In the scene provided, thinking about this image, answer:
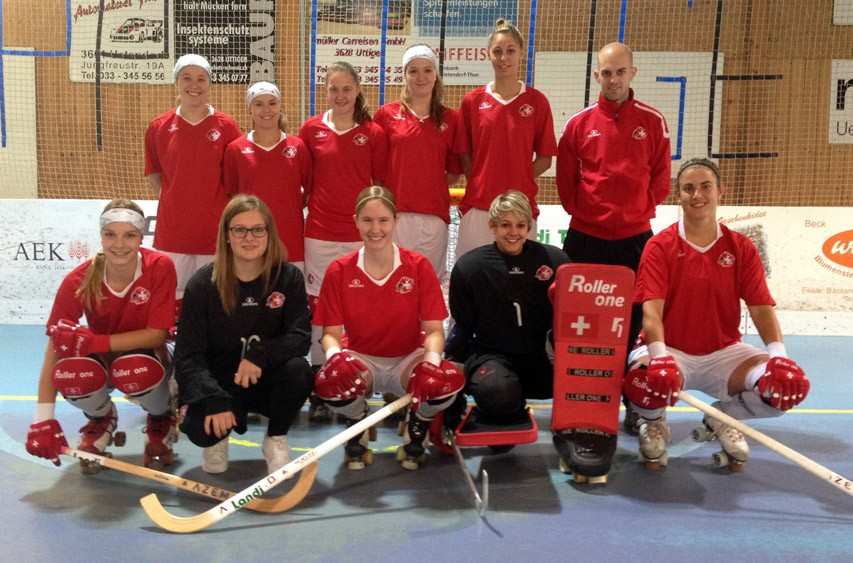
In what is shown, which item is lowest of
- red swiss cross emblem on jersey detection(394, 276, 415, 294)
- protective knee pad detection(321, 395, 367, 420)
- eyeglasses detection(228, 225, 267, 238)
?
protective knee pad detection(321, 395, 367, 420)

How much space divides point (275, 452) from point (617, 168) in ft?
6.46

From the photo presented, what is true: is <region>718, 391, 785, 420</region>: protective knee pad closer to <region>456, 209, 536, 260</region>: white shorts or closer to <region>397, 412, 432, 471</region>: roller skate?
<region>397, 412, 432, 471</region>: roller skate

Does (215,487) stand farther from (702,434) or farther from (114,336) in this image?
(702,434)

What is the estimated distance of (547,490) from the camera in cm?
288

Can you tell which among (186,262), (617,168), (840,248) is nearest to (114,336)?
(186,262)

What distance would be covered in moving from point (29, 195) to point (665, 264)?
607 centimetres

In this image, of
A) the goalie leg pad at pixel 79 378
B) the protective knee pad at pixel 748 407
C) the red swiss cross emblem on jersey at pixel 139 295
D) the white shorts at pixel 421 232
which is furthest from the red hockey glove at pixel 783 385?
the goalie leg pad at pixel 79 378

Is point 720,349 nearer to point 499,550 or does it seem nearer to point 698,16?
point 499,550

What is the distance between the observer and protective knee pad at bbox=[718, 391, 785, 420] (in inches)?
115

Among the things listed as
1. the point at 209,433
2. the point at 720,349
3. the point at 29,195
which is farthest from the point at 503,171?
the point at 29,195

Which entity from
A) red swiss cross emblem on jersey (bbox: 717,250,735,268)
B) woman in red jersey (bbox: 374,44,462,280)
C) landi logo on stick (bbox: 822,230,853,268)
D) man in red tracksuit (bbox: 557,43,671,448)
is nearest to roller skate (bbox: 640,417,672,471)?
man in red tracksuit (bbox: 557,43,671,448)

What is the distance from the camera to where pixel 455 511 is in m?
2.68

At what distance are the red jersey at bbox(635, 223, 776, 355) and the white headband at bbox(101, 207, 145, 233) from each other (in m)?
1.99

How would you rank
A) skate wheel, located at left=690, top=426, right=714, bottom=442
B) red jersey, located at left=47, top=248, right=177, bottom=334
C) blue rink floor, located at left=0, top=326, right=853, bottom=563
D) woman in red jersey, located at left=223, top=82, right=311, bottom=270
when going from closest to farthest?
blue rink floor, located at left=0, top=326, right=853, bottom=563
red jersey, located at left=47, top=248, right=177, bottom=334
skate wheel, located at left=690, top=426, right=714, bottom=442
woman in red jersey, located at left=223, top=82, right=311, bottom=270
